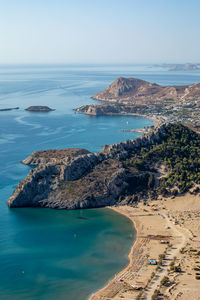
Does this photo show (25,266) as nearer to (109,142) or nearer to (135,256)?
(135,256)

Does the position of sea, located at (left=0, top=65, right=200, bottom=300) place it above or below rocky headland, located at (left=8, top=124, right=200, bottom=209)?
below

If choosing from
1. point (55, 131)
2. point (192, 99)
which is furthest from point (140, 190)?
point (192, 99)

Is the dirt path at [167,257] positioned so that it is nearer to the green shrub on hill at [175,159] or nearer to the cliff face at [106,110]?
the green shrub on hill at [175,159]

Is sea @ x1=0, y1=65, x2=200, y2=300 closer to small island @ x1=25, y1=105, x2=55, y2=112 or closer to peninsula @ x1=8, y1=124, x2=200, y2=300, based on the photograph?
peninsula @ x1=8, y1=124, x2=200, y2=300

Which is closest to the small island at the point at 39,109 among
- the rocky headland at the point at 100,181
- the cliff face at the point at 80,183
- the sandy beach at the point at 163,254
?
the rocky headland at the point at 100,181

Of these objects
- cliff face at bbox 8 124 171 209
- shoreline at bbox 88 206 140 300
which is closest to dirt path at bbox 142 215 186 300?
shoreline at bbox 88 206 140 300

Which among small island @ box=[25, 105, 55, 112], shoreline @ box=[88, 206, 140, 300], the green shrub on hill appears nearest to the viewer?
shoreline @ box=[88, 206, 140, 300]

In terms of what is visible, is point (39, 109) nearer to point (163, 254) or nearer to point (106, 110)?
point (106, 110)
